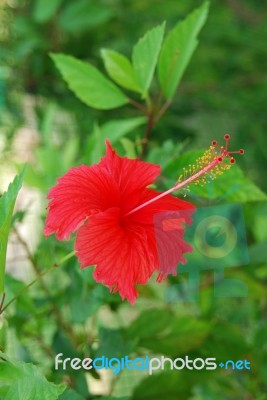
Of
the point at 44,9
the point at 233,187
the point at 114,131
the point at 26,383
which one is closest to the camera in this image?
the point at 26,383

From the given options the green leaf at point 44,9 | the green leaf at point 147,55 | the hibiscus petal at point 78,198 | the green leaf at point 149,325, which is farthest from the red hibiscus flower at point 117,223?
the green leaf at point 44,9

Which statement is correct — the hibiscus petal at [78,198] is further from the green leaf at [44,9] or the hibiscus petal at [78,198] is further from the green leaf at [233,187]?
the green leaf at [44,9]

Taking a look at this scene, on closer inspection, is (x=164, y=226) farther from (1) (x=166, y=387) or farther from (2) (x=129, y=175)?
(1) (x=166, y=387)

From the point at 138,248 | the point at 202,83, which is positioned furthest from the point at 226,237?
the point at 202,83

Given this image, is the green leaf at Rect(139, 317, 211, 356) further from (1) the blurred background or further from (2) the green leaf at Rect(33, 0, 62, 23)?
(2) the green leaf at Rect(33, 0, 62, 23)

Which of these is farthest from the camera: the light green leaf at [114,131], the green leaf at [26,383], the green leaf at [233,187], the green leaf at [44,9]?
the green leaf at [44,9]

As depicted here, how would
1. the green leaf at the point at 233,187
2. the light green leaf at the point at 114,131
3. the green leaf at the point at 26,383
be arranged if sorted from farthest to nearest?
the light green leaf at the point at 114,131 → the green leaf at the point at 233,187 → the green leaf at the point at 26,383

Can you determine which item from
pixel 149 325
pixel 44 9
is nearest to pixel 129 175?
pixel 149 325
